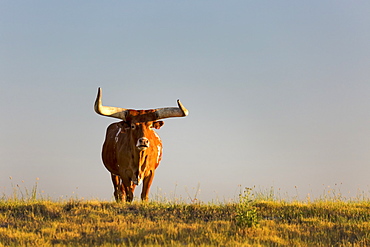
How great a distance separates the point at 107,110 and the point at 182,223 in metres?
5.03

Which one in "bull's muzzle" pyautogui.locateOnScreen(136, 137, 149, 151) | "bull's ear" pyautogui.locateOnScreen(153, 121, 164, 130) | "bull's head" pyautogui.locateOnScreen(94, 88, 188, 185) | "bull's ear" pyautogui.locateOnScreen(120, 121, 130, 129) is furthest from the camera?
"bull's ear" pyautogui.locateOnScreen(153, 121, 164, 130)

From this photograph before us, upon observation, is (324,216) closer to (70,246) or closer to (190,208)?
(190,208)

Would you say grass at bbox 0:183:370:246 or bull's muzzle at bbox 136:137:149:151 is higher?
bull's muzzle at bbox 136:137:149:151

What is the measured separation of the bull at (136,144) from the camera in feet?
46.5

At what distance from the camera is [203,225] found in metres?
10.9

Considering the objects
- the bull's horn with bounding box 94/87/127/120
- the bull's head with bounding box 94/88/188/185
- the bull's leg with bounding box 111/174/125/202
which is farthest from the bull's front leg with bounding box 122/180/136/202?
the bull's horn with bounding box 94/87/127/120

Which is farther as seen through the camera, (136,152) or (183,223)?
(136,152)

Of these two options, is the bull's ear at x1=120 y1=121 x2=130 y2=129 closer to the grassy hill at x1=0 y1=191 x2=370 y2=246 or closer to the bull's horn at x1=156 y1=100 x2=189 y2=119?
the bull's horn at x1=156 y1=100 x2=189 y2=119

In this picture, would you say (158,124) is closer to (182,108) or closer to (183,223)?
(182,108)

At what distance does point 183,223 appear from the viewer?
11.2m

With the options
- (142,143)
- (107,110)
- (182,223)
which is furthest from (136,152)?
(182,223)

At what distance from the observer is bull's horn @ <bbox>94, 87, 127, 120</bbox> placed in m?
14.8

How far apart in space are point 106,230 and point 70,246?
4.36 feet

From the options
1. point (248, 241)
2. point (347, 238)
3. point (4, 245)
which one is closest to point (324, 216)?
point (347, 238)
